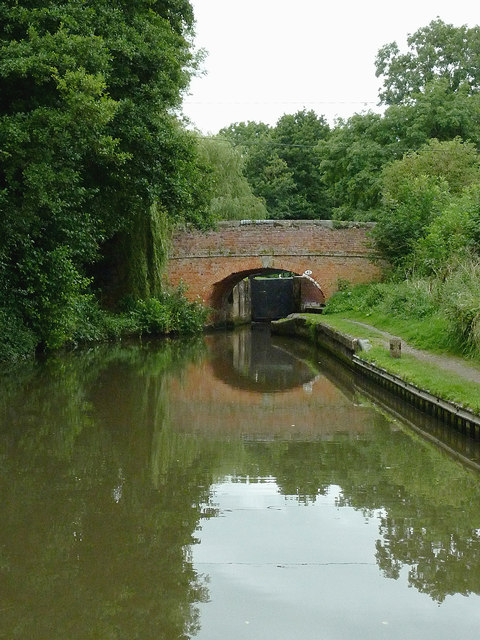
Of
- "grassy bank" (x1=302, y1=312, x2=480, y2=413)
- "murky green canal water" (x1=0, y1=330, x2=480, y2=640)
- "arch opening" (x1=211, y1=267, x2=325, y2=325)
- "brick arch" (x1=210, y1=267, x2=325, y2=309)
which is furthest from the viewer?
"arch opening" (x1=211, y1=267, x2=325, y2=325)

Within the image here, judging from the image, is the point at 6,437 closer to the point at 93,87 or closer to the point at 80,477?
the point at 80,477

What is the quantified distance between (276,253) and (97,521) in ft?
73.5

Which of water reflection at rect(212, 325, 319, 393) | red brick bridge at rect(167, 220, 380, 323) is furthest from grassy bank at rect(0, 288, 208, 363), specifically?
water reflection at rect(212, 325, 319, 393)

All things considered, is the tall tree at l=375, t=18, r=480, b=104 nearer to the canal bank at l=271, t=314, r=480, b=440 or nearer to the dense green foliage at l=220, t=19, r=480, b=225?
the dense green foliage at l=220, t=19, r=480, b=225

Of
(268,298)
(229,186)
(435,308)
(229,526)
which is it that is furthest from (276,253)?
(229,526)

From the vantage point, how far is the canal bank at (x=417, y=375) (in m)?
8.85

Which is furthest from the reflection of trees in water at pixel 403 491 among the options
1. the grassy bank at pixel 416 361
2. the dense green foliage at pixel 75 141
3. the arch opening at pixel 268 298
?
the arch opening at pixel 268 298

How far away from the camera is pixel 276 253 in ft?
90.3

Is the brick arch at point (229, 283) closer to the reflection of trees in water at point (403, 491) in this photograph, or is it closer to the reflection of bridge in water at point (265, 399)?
the reflection of bridge in water at point (265, 399)

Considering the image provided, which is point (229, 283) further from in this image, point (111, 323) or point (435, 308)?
point (435, 308)

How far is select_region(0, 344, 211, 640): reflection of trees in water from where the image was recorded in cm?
408

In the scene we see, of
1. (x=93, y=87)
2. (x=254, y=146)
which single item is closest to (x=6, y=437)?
(x=93, y=87)

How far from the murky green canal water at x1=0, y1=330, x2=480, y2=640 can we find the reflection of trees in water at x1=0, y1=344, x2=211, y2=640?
0.01 m

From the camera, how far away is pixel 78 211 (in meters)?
15.5
